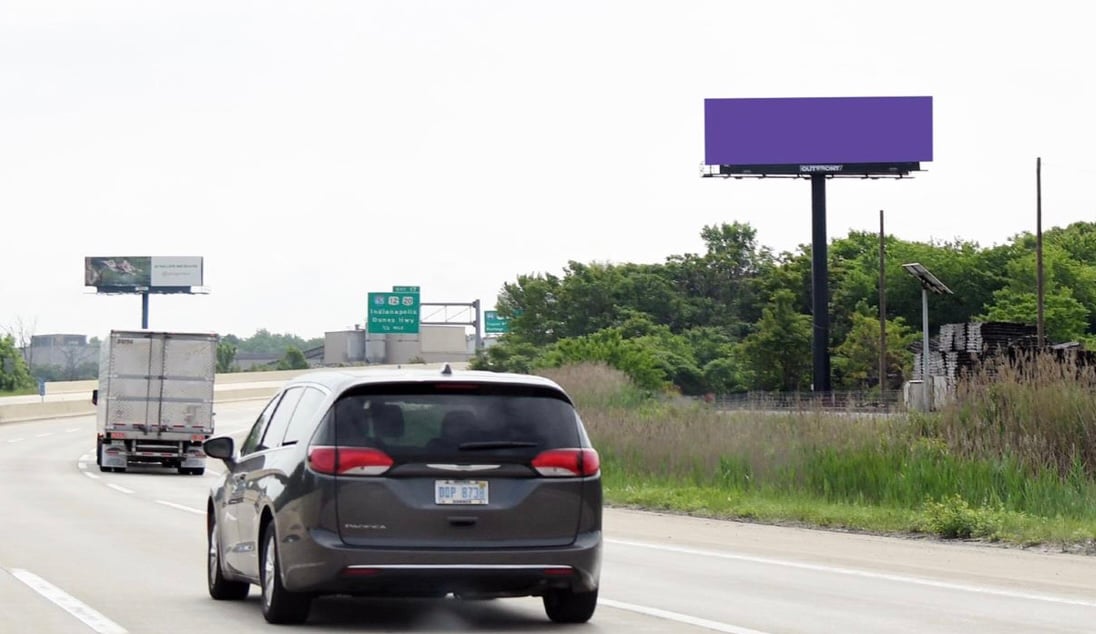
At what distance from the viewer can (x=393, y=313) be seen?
139625 millimetres

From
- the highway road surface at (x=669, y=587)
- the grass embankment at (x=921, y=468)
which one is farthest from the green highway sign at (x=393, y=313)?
the highway road surface at (x=669, y=587)

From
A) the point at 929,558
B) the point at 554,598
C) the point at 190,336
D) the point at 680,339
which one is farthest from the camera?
the point at 680,339

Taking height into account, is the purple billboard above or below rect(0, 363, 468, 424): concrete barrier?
above

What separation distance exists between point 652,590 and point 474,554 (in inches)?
155

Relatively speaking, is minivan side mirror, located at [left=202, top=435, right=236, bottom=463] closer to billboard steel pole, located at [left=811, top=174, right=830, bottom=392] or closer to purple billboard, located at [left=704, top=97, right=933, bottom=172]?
billboard steel pole, located at [left=811, top=174, right=830, bottom=392]

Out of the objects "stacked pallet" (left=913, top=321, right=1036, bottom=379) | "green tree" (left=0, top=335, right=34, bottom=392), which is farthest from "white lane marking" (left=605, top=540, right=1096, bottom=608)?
"green tree" (left=0, top=335, right=34, bottom=392)

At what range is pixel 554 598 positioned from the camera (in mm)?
11727

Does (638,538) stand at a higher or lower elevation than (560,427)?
Answer: lower

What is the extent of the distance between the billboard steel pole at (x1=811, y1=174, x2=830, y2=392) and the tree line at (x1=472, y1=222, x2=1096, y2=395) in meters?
4.94

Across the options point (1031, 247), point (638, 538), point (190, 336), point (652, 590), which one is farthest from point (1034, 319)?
point (652, 590)

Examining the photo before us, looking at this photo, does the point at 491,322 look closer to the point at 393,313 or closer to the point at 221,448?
the point at 393,313

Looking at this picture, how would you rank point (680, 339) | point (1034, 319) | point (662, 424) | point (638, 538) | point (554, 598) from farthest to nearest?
point (680, 339) → point (1034, 319) → point (662, 424) → point (638, 538) → point (554, 598)

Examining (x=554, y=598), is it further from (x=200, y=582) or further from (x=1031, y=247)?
(x=1031, y=247)

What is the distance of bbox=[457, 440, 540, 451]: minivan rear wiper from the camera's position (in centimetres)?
1082
